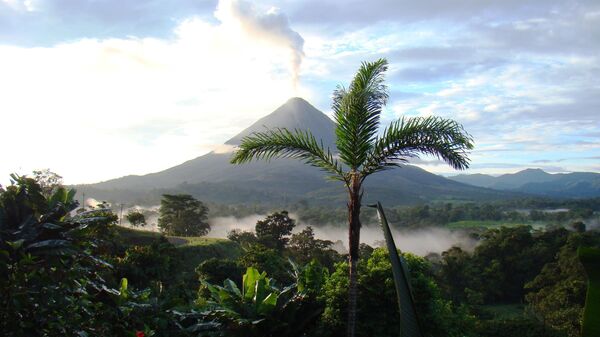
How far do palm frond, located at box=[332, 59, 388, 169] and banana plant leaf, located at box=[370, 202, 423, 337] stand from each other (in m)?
4.29

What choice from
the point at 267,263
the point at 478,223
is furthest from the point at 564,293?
the point at 478,223

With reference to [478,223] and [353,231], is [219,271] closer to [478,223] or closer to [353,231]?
[353,231]

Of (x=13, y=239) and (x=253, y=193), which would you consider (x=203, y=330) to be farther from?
(x=253, y=193)

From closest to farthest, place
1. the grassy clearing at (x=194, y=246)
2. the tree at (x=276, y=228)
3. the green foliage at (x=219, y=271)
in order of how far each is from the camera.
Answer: the green foliage at (x=219, y=271)
the grassy clearing at (x=194, y=246)
the tree at (x=276, y=228)

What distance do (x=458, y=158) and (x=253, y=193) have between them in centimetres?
19449

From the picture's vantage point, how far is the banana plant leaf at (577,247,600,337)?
5.96 feet

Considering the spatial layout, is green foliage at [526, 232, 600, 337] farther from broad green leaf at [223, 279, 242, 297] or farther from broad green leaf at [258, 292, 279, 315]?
broad green leaf at [223, 279, 242, 297]

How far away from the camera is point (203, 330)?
30.4ft

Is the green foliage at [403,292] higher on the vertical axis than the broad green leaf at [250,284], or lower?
higher

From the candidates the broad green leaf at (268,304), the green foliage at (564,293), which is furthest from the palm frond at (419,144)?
the green foliage at (564,293)

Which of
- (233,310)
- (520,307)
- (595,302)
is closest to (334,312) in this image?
(233,310)

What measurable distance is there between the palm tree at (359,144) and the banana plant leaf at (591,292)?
403 cm

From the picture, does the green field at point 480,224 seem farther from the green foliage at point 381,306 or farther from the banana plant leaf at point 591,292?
the banana plant leaf at point 591,292

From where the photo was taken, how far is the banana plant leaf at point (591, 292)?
1.82 m
